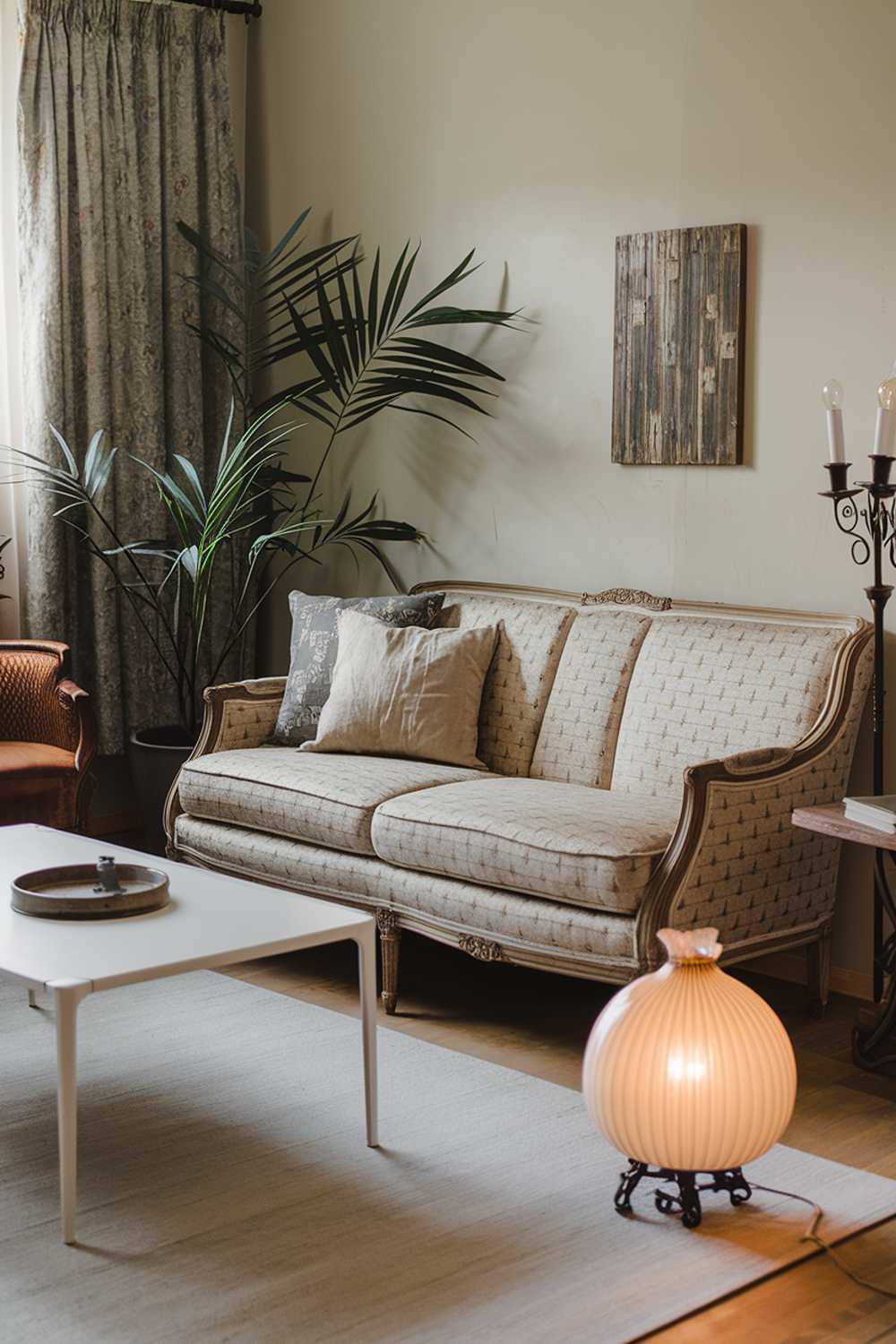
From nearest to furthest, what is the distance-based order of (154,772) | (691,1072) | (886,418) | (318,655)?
1. (691,1072)
2. (886,418)
3. (318,655)
4. (154,772)

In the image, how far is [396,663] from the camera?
13.0 feet

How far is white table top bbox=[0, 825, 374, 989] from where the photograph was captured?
2480 millimetres

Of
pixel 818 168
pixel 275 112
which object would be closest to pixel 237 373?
pixel 275 112

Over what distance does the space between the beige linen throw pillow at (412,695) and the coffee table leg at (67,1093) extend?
1.67m

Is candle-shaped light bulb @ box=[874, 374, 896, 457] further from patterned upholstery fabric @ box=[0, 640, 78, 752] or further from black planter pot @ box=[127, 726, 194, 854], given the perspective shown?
patterned upholstery fabric @ box=[0, 640, 78, 752]

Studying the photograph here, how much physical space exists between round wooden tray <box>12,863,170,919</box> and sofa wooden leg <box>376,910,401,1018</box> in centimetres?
71

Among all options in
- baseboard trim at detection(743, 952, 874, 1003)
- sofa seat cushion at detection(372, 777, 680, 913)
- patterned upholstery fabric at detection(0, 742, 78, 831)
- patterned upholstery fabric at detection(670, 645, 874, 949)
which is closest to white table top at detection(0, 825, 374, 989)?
sofa seat cushion at detection(372, 777, 680, 913)

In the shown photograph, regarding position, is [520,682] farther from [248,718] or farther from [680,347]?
[680,347]

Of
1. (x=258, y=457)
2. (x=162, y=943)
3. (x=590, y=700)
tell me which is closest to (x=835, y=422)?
(x=590, y=700)

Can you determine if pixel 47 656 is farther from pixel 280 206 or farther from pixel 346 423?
pixel 280 206

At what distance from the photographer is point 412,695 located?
3934 mm

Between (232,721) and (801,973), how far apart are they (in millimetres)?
1628

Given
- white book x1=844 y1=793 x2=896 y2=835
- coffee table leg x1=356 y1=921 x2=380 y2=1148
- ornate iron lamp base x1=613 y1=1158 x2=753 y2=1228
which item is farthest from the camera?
white book x1=844 y1=793 x2=896 y2=835

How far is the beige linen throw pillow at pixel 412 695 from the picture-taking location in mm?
3924
